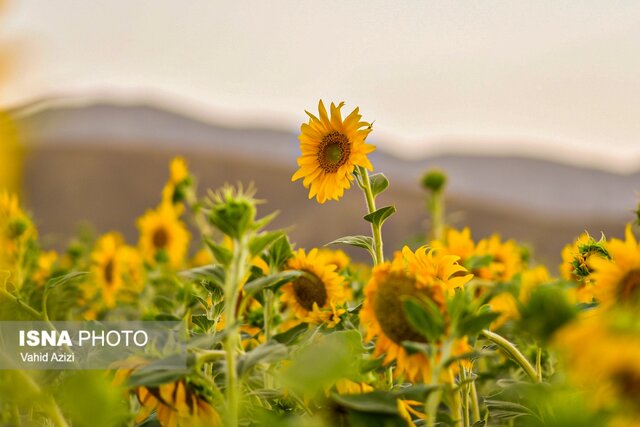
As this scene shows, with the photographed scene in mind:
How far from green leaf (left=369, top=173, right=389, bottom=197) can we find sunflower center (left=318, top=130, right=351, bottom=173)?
0.13ft

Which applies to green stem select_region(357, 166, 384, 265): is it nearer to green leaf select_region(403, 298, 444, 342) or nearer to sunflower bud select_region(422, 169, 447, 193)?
green leaf select_region(403, 298, 444, 342)

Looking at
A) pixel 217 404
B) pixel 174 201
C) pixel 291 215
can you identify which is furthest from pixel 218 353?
pixel 291 215

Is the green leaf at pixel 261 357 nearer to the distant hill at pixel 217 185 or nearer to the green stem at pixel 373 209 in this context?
the green stem at pixel 373 209

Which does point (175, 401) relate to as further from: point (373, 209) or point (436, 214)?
point (436, 214)

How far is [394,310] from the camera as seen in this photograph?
48cm

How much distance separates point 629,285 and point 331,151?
311 mm

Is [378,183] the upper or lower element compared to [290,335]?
upper

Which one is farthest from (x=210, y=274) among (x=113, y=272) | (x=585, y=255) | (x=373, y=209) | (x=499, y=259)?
(x=113, y=272)

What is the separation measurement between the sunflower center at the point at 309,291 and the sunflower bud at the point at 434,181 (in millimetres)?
853

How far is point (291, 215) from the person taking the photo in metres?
5.36

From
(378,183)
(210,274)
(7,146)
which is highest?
(7,146)

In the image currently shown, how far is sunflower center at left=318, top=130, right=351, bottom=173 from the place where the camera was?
0.67m

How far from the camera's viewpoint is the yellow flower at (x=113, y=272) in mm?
1674

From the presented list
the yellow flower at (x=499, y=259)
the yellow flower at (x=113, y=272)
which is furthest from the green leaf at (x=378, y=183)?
the yellow flower at (x=113, y=272)
